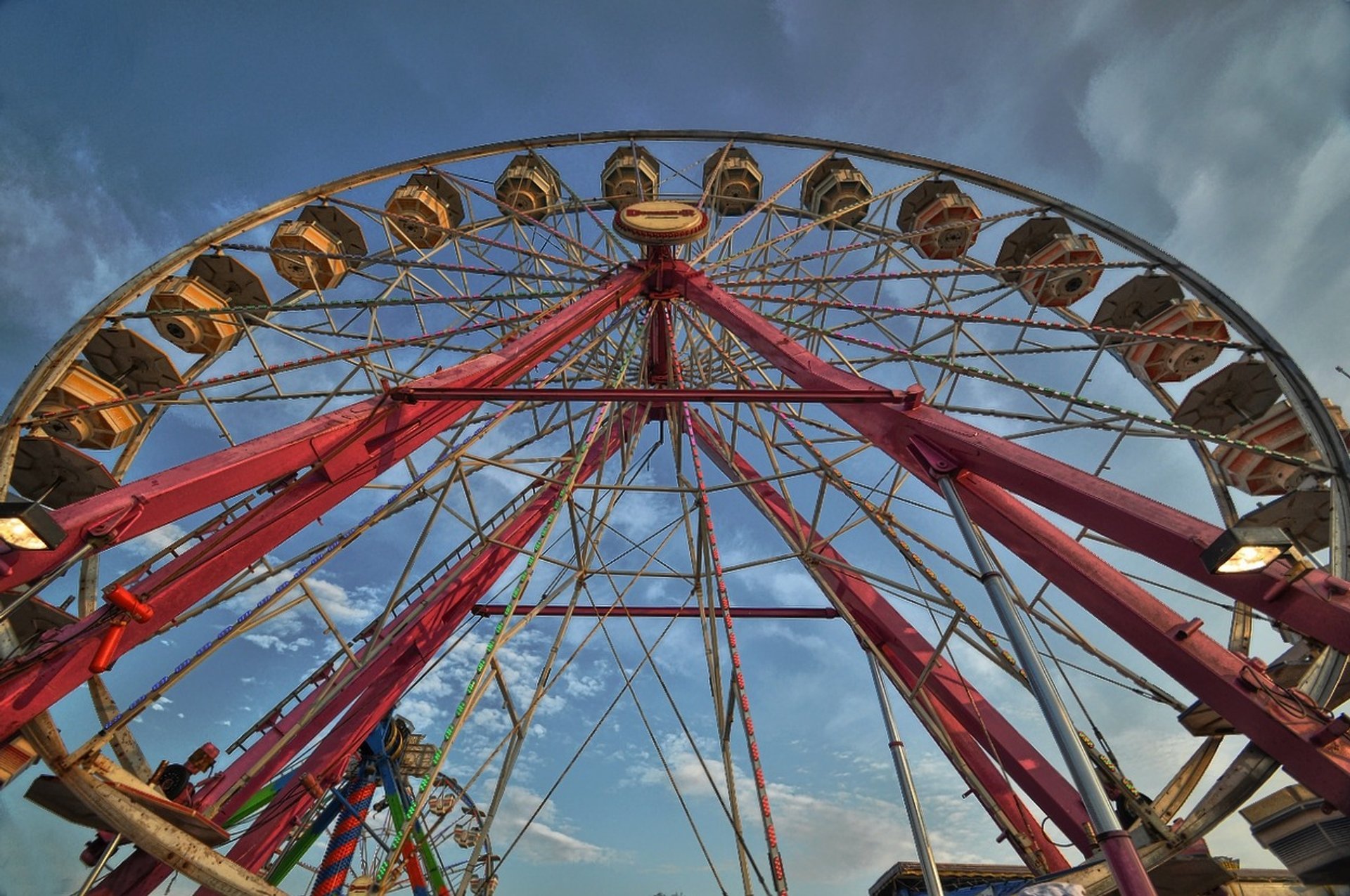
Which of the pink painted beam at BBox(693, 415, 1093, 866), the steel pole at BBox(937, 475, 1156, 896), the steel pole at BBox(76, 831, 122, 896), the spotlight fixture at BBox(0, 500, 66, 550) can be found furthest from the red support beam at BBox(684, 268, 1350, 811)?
the steel pole at BBox(76, 831, 122, 896)

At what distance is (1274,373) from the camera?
884 centimetres

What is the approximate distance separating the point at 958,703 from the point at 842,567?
1.82 meters

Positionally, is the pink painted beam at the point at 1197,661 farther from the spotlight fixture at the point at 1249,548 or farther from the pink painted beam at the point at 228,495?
the pink painted beam at the point at 228,495

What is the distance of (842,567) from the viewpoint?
7.21m

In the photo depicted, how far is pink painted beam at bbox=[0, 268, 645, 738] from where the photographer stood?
13.4 ft

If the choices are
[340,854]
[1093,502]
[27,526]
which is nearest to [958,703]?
[1093,502]

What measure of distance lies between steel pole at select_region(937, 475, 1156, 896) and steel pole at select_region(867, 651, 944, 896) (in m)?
1.69

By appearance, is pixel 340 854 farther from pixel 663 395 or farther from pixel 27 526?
pixel 663 395

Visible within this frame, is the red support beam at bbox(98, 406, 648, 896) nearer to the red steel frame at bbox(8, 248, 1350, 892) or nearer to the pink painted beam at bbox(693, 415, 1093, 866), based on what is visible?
the red steel frame at bbox(8, 248, 1350, 892)

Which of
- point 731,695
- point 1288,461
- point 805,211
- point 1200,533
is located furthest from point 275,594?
point 805,211

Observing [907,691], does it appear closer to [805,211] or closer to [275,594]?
[275,594]

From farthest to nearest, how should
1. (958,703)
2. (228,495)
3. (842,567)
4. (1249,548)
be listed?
(842,567)
(958,703)
(228,495)
(1249,548)

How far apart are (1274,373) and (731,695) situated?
8675 millimetres

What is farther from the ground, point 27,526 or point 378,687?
point 378,687
